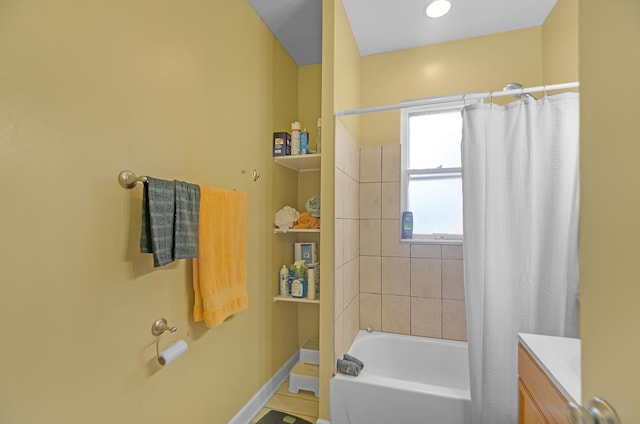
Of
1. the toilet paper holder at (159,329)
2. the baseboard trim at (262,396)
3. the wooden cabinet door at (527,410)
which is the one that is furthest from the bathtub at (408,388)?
the toilet paper holder at (159,329)

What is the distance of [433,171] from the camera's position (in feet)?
7.50

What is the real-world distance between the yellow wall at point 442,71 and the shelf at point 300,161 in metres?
0.50

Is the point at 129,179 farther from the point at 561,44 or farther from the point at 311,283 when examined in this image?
the point at 561,44

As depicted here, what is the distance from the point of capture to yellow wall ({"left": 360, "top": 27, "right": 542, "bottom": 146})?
213 centimetres

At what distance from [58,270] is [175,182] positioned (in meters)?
0.47

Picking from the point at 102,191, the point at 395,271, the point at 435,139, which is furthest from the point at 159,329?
the point at 435,139

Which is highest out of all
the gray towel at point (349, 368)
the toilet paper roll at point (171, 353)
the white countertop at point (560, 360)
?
the white countertop at point (560, 360)

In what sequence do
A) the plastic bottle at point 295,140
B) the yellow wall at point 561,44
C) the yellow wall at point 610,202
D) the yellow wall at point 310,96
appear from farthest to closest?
the yellow wall at point 310,96 → the plastic bottle at point 295,140 → the yellow wall at point 561,44 → the yellow wall at point 610,202

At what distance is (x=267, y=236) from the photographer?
6.73ft

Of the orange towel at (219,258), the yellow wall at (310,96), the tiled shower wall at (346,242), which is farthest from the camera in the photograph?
the yellow wall at (310,96)

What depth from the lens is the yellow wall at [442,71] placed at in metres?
2.13

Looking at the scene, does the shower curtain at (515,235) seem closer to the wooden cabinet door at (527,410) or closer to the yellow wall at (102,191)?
the wooden cabinet door at (527,410)

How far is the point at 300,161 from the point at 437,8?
139cm

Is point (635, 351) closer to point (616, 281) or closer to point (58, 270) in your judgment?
point (616, 281)
